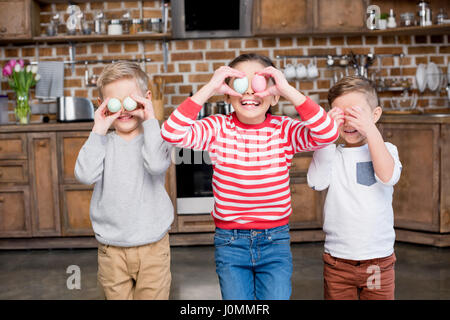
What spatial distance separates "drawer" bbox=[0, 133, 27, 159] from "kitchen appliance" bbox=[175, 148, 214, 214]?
3.45 ft

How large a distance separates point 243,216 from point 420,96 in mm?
3136

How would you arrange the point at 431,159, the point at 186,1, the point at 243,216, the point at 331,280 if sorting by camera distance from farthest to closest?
1. the point at 186,1
2. the point at 431,159
3. the point at 331,280
4. the point at 243,216

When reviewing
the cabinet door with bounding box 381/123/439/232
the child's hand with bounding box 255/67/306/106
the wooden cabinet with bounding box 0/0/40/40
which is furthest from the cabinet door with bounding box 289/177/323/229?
the wooden cabinet with bounding box 0/0/40/40

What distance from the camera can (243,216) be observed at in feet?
4.36

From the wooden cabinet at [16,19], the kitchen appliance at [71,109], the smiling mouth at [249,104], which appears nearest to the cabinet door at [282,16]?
the kitchen appliance at [71,109]

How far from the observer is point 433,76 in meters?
3.88

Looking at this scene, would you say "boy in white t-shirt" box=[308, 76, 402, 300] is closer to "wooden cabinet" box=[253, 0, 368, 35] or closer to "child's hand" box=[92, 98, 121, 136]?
"child's hand" box=[92, 98, 121, 136]

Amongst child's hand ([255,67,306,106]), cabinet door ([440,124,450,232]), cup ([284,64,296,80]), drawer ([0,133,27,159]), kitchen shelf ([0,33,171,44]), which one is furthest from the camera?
cup ([284,64,296,80])

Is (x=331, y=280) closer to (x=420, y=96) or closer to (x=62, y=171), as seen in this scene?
(x=62, y=171)

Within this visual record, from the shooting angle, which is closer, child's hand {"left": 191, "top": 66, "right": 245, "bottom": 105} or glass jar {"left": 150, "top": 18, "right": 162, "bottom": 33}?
child's hand {"left": 191, "top": 66, "right": 245, "bottom": 105}

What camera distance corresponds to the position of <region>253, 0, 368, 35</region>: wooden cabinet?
3.62m

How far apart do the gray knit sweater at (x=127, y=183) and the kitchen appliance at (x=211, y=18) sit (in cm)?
237

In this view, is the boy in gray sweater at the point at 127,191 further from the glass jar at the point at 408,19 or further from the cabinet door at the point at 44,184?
the glass jar at the point at 408,19
